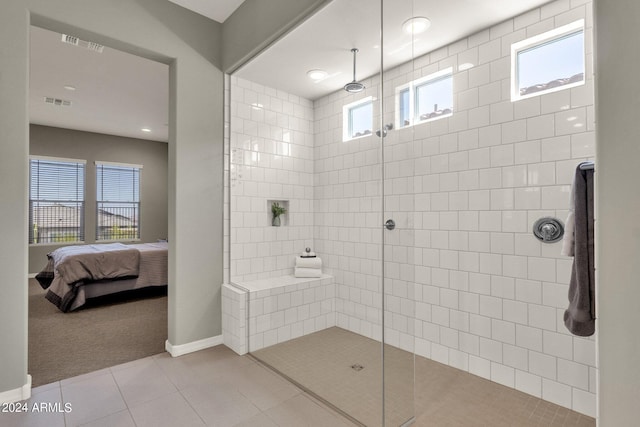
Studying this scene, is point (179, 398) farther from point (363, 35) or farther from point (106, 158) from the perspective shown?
point (106, 158)

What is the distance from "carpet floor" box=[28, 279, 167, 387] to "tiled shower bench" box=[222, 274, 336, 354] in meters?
0.73

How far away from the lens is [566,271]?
2.04 meters

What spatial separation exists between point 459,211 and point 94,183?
697cm

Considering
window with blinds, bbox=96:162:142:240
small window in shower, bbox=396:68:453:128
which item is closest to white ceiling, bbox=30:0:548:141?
small window in shower, bbox=396:68:453:128

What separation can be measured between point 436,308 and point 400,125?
1572mm

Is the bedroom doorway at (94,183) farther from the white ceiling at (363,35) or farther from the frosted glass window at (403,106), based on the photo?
the frosted glass window at (403,106)

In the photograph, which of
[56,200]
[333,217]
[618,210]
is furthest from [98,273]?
[618,210]

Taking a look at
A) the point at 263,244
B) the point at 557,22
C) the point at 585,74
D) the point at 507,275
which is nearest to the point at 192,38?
the point at 263,244

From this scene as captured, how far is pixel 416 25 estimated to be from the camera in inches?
91.7

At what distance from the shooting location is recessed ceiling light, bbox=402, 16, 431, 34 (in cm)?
207

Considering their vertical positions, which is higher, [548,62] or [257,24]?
[257,24]

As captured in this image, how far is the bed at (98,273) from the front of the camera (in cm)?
398

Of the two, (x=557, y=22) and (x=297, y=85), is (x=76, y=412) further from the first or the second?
(x=557, y=22)

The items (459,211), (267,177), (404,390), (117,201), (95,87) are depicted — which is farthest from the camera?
(117,201)
